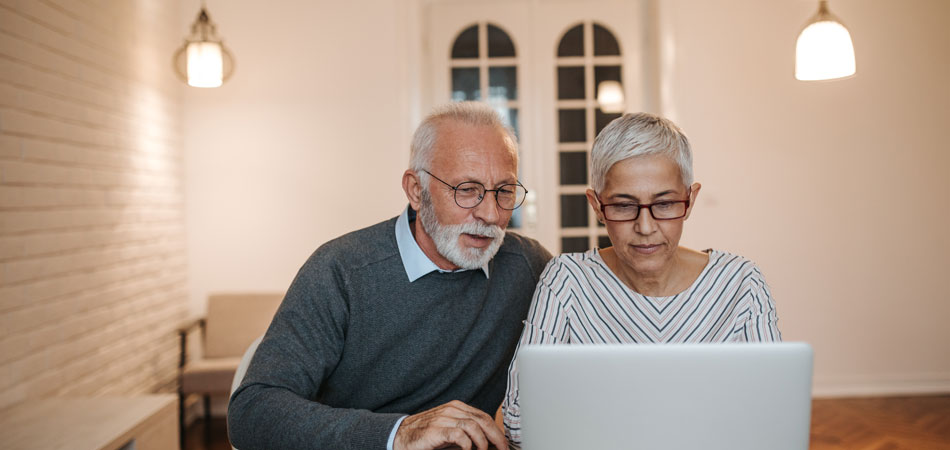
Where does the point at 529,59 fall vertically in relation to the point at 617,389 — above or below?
above

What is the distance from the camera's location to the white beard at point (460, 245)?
162cm

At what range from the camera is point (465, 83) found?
452 cm

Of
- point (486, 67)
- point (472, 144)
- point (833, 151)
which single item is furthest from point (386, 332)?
point (833, 151)

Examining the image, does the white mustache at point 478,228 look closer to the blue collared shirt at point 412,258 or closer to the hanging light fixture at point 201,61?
the blue collared shirt at point 412,258

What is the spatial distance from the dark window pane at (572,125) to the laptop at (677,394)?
375 centimetres

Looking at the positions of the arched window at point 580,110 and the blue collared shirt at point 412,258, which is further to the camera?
the arched window at point 580,110

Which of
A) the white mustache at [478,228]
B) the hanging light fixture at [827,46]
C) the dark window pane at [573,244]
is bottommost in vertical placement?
the dark window pane at [573,244]

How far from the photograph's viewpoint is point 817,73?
3.26m

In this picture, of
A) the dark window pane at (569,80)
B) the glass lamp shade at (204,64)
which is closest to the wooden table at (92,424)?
the glass lamp shade at (204,64)

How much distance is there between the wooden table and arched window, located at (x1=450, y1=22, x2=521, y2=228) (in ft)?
8.64

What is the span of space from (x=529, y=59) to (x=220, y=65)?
1.94m

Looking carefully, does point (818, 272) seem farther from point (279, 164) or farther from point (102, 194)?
point (102, 194)

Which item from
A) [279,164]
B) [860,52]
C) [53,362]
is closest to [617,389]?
[53,362]

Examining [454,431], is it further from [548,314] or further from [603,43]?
[603,43]
